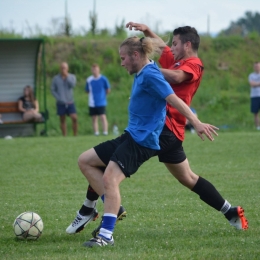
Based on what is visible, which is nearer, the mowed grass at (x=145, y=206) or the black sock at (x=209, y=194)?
the mowed grass at (x=145, y=206)

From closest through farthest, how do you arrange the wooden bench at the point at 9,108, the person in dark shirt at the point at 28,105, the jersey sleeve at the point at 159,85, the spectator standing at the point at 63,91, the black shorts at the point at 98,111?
1. the jersey sleeve at the point at 159,85
2. the spectator standing at the point at 63,91
3. the black shorts at the point at 98,111
4. the person in dark shirt at the point at 28,105
5. the wooden bench at the point at 9,108

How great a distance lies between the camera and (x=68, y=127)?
2197cm

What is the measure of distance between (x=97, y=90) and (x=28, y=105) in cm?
223

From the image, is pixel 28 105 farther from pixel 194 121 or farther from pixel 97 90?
pixel 194 121

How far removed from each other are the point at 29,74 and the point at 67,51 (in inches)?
269

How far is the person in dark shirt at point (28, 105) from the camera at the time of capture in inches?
742

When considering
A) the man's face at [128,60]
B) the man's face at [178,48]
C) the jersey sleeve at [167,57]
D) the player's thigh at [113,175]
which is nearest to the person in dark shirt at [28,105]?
the jersey sleeve at [167,57]

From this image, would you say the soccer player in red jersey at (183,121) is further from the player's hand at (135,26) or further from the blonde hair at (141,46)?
the blonde hair at (141,46)

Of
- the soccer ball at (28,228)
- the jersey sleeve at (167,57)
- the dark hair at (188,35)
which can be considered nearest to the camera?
the soccer ball at (28,228)

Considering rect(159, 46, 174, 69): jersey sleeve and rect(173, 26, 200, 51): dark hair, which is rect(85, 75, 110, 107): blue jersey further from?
rect(173, 26, 200, 51): dark hair

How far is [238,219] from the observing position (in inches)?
242

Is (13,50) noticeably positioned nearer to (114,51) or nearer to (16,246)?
(114,51)

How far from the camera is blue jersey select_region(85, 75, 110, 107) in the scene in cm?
1861

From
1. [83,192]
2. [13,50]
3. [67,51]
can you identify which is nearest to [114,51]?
[67,51]
